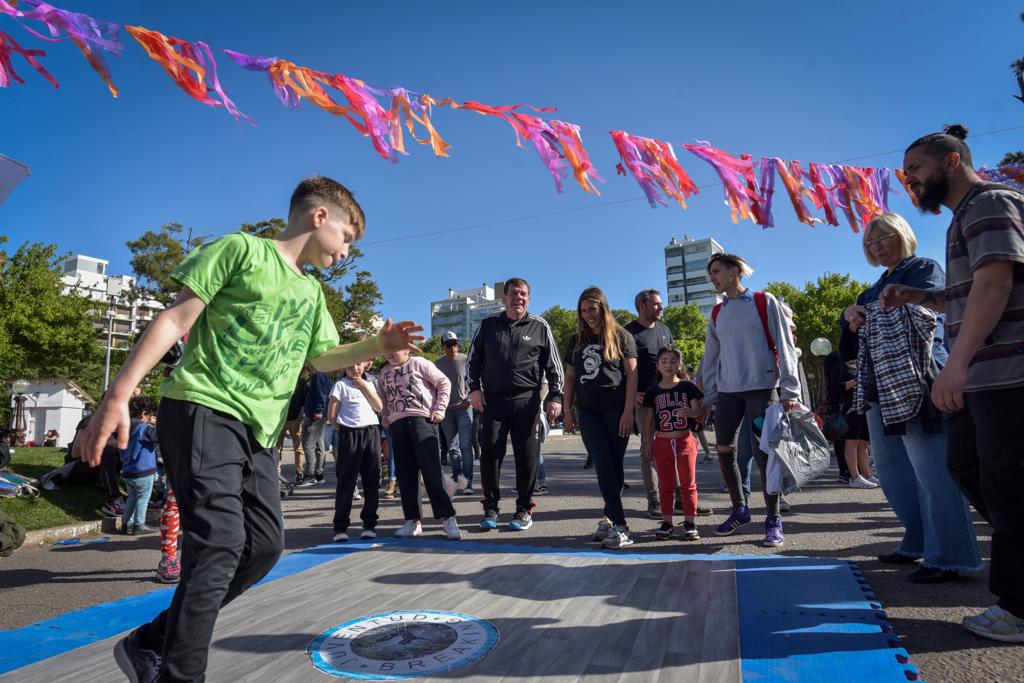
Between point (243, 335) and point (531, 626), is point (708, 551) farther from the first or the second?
point (243, 335)

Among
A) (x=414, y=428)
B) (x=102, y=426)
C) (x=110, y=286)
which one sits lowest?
(x=414, y=428)

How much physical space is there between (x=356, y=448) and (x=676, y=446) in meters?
2.76

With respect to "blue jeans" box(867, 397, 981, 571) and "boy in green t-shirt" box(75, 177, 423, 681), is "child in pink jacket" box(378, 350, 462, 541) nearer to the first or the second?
"boy in green t-shirt" box(75, 177, 423, 681)

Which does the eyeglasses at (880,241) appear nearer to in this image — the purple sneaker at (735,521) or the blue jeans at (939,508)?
the blue jeans at (939,508)

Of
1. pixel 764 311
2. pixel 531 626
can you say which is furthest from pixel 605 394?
pixel 531 626

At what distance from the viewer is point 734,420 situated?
4.70 metres

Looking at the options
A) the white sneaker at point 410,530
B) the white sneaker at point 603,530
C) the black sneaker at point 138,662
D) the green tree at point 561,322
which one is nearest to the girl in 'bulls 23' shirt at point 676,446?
the white sneaker at point 603,530

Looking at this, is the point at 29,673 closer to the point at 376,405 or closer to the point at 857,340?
the point at 376,405

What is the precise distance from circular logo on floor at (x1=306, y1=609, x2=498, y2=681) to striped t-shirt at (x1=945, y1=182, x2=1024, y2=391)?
7.33ft

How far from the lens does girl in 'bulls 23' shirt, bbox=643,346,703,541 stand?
472 cm

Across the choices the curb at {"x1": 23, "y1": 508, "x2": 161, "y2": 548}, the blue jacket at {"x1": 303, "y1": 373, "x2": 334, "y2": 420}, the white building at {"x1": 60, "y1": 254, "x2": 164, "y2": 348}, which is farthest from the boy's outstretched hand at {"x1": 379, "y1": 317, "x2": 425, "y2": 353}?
the white building at {"x1": 60, "y1": 254, "x2": 164, "y2": 348}

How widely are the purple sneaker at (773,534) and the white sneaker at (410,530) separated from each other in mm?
2726

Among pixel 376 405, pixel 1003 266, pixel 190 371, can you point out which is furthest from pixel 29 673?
pixel 1003 266

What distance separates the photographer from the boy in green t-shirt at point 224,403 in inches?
70.3
